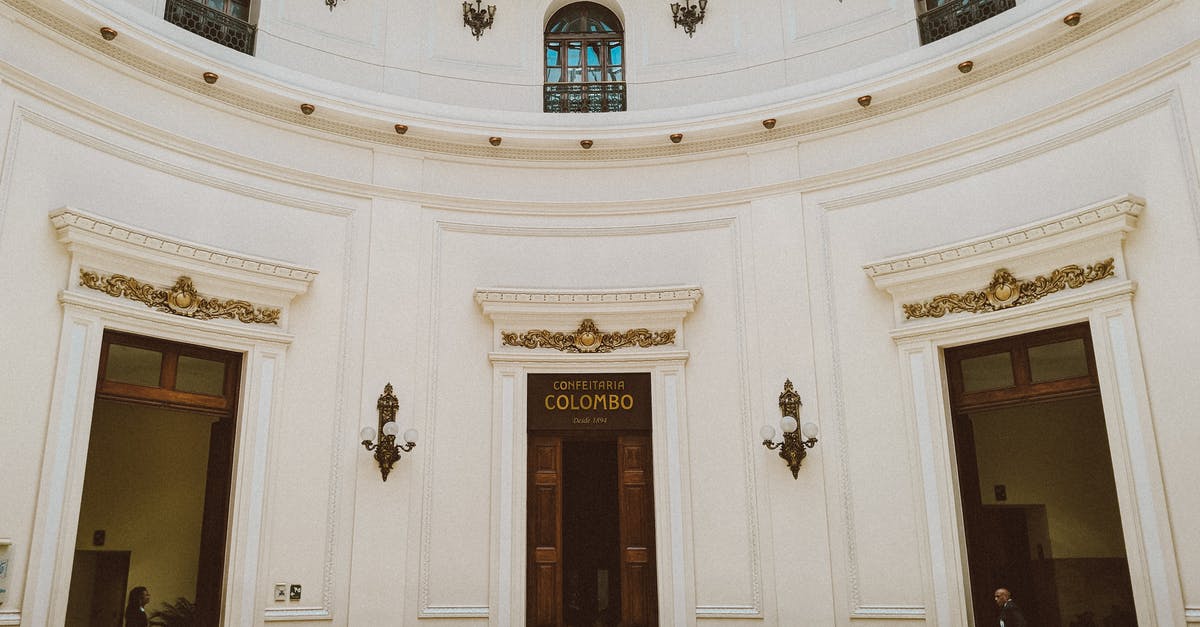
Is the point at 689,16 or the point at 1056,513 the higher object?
the point at 689,16

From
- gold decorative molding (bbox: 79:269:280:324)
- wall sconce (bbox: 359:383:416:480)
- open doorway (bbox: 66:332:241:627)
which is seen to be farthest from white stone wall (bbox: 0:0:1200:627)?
open doorway (bbox: 66:332:241:627)

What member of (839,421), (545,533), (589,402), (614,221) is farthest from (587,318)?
(839,421)

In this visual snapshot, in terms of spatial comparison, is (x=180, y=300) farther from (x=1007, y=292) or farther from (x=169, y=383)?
(x=1007, y=292)

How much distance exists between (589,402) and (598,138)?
2834 millimetres

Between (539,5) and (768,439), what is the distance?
5.68 metres

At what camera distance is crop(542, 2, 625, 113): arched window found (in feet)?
34.0

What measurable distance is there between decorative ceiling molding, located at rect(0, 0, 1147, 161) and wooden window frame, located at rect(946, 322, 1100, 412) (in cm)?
248

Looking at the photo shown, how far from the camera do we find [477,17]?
412 inches

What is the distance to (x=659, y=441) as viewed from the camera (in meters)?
9.23

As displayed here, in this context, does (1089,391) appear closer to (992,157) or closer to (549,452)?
(992,157)

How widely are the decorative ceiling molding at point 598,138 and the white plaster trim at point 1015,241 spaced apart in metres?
1.63

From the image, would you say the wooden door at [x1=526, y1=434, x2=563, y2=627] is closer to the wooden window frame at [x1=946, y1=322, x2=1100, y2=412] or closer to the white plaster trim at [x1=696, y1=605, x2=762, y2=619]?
the white plaster trim at [x1=696, y1=605, x2=762, y2=619]

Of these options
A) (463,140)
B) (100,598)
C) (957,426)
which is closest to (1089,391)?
(957,426)

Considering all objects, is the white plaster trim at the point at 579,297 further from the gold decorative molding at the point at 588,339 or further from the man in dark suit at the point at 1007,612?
the man in dark suit at the point at 1007,612
